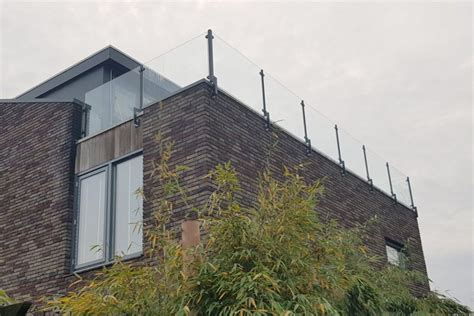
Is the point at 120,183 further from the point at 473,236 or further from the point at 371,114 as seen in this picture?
the point at 473,236

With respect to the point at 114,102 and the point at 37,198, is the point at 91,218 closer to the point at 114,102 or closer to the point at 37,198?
the point at 37,198

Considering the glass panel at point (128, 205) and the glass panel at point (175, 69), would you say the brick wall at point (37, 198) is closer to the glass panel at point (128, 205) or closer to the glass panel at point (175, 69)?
the glass panel at point (128, 205)

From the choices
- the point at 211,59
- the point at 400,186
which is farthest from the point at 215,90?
the point at 400,186

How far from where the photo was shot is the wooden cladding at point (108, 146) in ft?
25.0

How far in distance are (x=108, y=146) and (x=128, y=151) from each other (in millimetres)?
489

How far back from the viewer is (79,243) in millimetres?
Result: 7781

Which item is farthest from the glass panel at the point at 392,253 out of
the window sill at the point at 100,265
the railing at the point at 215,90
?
the window sill at the point at 100,265

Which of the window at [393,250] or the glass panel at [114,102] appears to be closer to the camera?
the glass panel at [114,102]

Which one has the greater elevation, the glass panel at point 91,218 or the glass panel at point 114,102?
the glass panel at point 114,102

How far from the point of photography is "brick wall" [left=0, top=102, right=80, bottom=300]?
308 inches

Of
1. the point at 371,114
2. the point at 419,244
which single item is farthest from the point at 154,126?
the point at 419,244

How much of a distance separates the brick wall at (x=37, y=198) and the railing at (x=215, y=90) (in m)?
0.60

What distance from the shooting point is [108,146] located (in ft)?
26.2

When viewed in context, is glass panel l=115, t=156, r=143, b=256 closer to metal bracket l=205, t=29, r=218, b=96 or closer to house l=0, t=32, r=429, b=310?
house l=0, t=32, r=429, b=310
